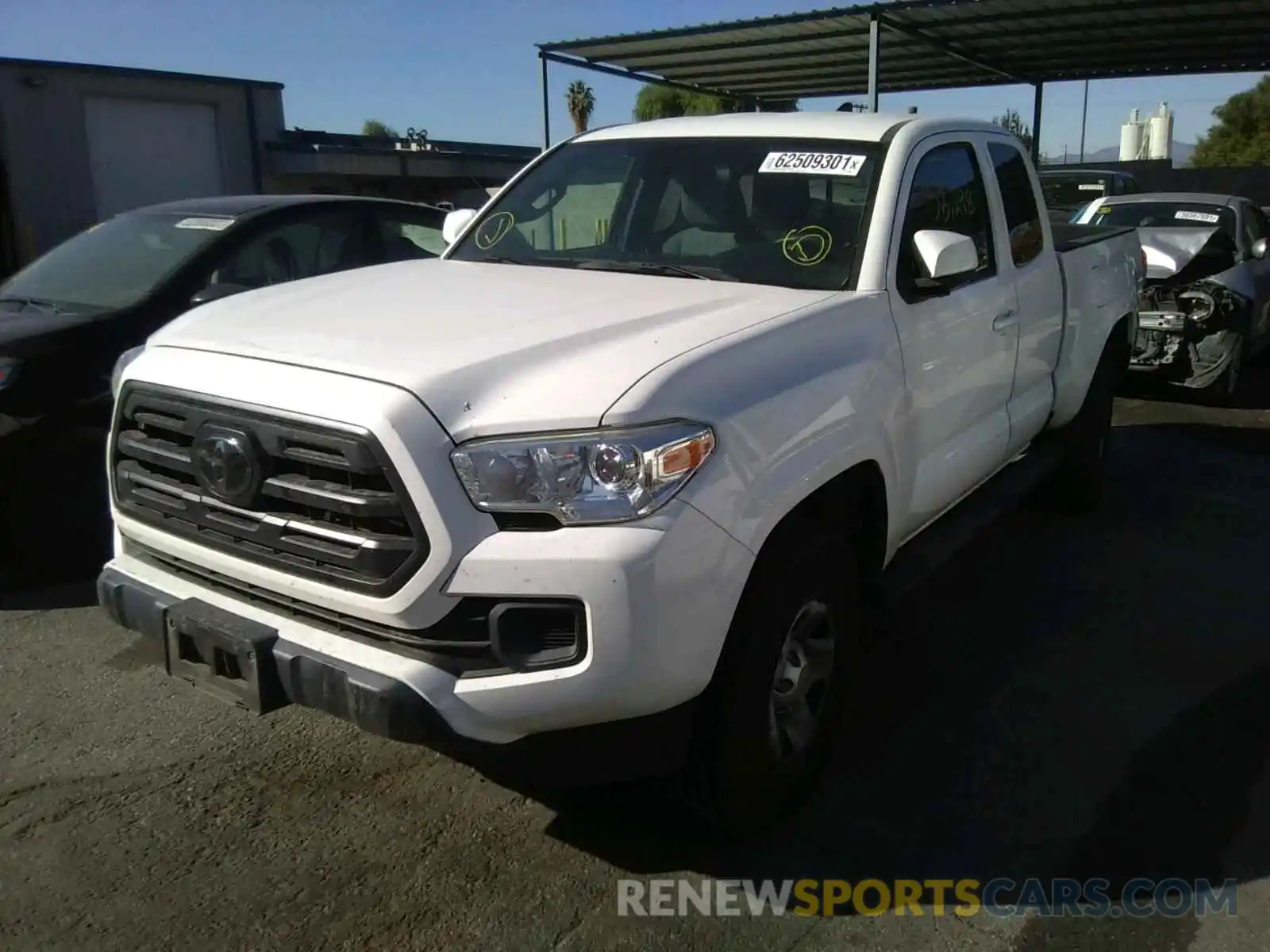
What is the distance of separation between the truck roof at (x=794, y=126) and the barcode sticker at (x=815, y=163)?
127 millimetres

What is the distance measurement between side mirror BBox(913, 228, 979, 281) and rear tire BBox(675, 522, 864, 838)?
0.96m

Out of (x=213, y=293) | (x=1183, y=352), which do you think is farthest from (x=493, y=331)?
(x=1183, y=352)

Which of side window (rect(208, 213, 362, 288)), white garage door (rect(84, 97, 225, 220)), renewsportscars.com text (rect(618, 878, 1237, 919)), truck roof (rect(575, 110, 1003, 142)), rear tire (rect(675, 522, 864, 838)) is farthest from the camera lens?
white garage door (rect(84, 97, 225, 220))

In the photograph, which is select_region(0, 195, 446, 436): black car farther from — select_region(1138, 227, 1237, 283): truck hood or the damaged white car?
select_region(1138, 227, 1237, 283): truck hood

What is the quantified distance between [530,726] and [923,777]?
155 centimetres

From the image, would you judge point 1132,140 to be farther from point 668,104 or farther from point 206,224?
point 206,224

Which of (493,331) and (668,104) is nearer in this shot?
(493,331)

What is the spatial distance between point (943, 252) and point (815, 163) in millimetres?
632

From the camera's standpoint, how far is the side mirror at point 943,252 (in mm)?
3406

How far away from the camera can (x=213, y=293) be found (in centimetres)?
490

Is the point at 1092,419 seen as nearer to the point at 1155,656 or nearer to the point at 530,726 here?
the point at 1155,656

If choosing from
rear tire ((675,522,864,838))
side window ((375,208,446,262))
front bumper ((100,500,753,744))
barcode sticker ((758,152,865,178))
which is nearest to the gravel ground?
rear tire ((675,522,864,838))

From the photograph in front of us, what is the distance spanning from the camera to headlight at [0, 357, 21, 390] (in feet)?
14.9

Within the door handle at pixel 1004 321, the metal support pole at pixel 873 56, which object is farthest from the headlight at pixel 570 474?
the metal support pole at pixel 873 56
